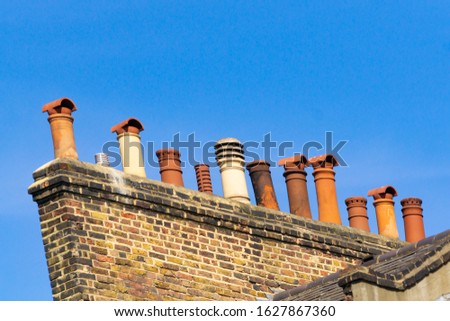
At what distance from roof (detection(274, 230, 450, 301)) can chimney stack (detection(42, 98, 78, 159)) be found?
3491mm

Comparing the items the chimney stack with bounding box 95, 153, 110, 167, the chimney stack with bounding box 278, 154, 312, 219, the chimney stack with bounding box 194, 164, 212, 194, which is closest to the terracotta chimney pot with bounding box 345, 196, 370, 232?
the chimney stack with bounding box 278, 154, 312, 219

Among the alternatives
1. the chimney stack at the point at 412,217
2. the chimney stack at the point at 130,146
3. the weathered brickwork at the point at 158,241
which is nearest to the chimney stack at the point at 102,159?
the chimney stack at the point at 130,146

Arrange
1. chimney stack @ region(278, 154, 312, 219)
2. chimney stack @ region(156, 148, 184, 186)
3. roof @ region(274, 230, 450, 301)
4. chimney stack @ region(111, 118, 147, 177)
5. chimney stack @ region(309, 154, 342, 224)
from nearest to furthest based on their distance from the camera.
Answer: roof @ region(274, 230, 450, 301) < chimney stack @ region(111, 118, 147, 177) < chimney stack @ region(156, 148, 184, 186) < chimney stack @ region(278, 154, 312, 219) < chimney stack @ region(309, 154, 342, 224)

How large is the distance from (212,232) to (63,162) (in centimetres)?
245

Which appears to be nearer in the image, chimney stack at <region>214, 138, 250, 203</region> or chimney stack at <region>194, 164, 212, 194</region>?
chimney stack at <region>214, 138, 250, 203</region>

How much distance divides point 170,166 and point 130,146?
32.3 inches

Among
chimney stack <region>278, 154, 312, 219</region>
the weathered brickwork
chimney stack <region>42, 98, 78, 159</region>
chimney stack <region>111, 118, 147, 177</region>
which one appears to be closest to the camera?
the weathered brickwork

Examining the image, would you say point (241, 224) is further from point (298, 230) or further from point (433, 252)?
point (433, 252)

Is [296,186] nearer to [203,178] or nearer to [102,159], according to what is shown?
[203,178]

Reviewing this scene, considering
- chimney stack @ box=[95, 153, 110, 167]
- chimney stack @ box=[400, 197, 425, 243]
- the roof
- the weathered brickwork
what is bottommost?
the roof

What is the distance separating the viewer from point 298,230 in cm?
2441

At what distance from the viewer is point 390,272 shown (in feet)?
67.1

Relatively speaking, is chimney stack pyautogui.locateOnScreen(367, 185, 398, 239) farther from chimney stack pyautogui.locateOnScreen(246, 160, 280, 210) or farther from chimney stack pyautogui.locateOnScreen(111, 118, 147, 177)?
chimney stack pyautogui.locateOnScreen(111, 118, 147, 177)

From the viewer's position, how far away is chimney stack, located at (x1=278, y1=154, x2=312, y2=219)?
2495 cm
